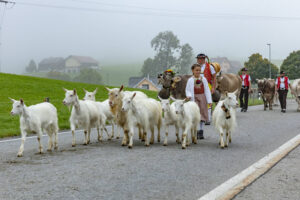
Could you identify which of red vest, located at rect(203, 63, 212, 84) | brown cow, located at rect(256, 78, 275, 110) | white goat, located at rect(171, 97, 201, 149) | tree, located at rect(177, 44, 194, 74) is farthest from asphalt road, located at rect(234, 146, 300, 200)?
tree, located at rect(177, 44, 194, 74)

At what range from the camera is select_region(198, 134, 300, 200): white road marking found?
5.07m

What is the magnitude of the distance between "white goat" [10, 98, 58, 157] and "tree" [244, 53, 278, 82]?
90689 millimetres

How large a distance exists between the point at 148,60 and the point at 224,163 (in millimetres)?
119583

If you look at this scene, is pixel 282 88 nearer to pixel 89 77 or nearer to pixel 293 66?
pixel 293 66

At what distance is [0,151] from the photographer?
30.6 ft

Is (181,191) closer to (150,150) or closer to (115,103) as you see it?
(150,150)

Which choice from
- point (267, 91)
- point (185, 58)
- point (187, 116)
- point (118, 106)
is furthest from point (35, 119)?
point (185, 58)

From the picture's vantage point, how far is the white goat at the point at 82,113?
9.92 metres

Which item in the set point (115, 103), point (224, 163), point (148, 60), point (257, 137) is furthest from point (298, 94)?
point (148, 60)

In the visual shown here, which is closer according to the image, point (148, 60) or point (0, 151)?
point (0, 151)

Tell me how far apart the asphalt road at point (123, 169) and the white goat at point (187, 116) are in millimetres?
344

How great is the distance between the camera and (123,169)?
22.4ft

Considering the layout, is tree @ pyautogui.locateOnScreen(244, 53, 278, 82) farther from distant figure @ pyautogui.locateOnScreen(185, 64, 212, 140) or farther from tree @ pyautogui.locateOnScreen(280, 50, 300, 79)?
distant figure @ pyautogui.locateOnScreen(185, 64, 212, 140)

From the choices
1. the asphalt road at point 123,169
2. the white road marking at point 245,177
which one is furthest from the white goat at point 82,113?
the white road marking at point 245,177
